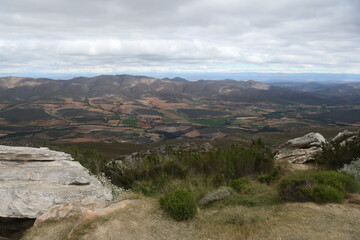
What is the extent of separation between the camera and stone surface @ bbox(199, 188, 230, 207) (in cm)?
926

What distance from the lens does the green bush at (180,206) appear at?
25.5 ft

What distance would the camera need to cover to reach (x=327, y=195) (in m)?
8.21

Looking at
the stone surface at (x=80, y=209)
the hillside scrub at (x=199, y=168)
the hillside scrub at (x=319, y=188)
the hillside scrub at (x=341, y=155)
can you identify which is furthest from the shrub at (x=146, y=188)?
the hillside scrub at (x=341, y=155)

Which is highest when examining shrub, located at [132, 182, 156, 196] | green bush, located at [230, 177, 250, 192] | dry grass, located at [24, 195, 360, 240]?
dry grass, located at [24, 195, 360, 240]

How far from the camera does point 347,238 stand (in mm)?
6078

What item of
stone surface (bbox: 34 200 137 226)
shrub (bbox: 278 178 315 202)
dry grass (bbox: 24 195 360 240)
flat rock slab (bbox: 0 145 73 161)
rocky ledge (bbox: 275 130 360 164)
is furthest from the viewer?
rocky ledge (bbox: 275 130 360 164)

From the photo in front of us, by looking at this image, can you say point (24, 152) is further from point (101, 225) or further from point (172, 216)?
point (172, 216)

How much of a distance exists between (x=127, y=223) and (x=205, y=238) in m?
2.14

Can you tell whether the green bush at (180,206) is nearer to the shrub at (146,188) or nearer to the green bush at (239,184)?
the shrub at (146,188)

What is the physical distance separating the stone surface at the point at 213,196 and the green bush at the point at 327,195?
112 inches

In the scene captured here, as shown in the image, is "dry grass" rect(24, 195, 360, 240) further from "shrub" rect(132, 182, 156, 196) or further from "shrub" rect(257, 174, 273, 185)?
"shrub" rect(257, 174, 273, 185)

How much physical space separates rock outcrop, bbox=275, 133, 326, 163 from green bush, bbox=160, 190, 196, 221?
34.8 ft

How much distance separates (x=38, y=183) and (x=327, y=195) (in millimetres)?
9954

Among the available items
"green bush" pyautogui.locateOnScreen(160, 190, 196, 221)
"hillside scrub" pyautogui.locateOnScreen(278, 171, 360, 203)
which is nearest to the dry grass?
"green bush" pyautogui.locateOnScreen(160, 190, 196, 221)
